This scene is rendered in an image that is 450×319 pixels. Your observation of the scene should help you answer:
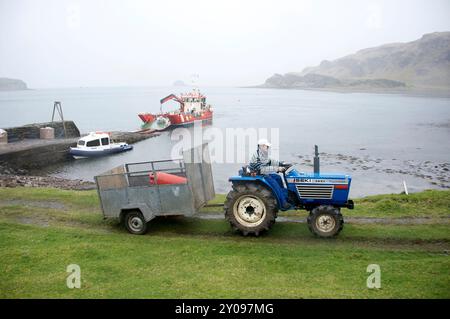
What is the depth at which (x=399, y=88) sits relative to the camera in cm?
19575

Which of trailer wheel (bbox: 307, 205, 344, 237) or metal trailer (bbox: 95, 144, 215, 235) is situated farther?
metal trailer (bbox: 95, 144, 215, 235)

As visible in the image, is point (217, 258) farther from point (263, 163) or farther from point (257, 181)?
point (263, 163)

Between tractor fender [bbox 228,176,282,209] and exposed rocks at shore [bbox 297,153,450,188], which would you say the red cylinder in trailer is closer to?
tractor fender [bbox 228,176,282,209]

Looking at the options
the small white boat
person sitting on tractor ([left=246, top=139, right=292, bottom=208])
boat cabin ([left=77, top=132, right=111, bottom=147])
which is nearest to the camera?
person sitting on tractor ([left=246, top=139, right=292, bottom=208])

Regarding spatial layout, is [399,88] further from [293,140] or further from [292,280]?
[292,280]

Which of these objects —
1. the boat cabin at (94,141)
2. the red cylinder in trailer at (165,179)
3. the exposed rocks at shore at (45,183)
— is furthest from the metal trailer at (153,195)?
the boat cabin at (94,141)

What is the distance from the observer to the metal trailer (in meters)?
9.77

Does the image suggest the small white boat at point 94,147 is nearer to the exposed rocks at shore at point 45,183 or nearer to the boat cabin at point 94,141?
the boat cabin at point 94,141

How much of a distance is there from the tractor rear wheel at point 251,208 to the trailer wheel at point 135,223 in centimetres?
229

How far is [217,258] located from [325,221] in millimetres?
2879

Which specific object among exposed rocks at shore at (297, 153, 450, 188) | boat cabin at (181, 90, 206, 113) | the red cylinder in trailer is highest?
boat cabin at (181, 90, 206, 113)

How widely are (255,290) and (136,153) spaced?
35.9 metres

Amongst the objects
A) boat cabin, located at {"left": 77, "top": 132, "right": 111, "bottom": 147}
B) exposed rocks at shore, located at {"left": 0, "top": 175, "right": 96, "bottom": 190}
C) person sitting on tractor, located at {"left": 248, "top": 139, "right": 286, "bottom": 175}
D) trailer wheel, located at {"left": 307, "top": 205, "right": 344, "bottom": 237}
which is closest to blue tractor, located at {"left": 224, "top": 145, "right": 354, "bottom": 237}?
trailer wheel, located at {"left": 307, "top": 205, "right": 344, "bottom": 237}
